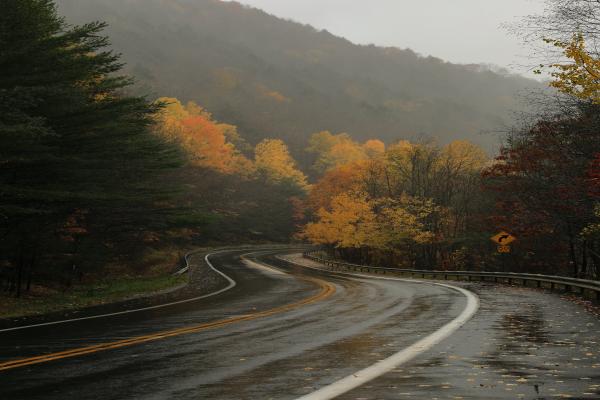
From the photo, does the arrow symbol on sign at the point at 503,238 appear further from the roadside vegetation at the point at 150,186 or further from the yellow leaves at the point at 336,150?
the yellow leaves at the point at 336,150

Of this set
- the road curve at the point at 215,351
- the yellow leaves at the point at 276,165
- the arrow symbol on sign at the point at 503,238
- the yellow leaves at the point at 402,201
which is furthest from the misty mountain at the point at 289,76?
the road curve at the point at 215,351

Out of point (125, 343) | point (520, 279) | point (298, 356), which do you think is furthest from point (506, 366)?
point (520, 279)

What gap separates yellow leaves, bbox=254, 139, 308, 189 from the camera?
98.1m

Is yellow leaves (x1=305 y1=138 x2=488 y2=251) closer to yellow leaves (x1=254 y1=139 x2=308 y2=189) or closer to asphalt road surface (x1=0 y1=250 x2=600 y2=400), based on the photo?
yellow leaves (x1=254 y1=139 x2=308 y2=189)

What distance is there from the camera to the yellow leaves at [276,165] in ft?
322

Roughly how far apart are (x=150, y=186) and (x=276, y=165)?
6964 cm

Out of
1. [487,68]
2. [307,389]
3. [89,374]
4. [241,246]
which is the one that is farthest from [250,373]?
[487,68]

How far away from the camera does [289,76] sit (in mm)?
160125

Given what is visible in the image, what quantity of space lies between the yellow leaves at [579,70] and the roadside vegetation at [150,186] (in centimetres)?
4

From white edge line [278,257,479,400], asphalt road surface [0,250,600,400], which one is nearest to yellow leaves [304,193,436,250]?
asphalt road surface [0,250,600,400]

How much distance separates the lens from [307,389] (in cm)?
577

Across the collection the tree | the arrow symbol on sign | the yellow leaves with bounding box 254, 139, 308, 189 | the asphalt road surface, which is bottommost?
the asphalt road surface

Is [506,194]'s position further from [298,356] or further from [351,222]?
[298,356]

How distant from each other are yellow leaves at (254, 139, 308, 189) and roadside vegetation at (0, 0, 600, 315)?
31061 mm
